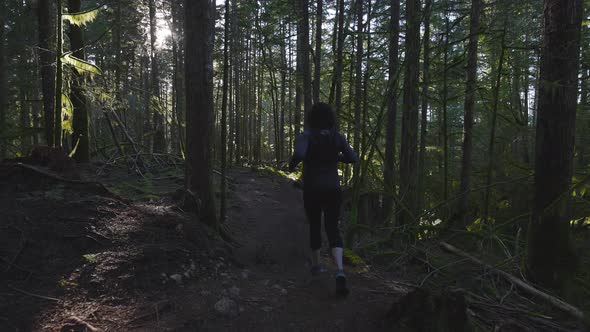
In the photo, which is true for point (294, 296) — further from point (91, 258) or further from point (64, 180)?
point (64, 180)

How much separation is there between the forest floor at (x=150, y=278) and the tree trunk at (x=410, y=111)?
239 centimetres

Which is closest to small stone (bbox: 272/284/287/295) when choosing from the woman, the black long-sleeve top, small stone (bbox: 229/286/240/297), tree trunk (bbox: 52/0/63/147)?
small stone (bbox: 229/286/240/297)

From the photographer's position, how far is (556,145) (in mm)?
3717

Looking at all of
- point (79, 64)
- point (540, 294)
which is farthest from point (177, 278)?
point (79, 64)

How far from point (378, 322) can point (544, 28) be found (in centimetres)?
379

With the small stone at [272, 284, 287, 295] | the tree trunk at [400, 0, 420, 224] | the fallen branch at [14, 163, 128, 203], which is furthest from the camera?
the tree trunk at [400, 0, 420, 224]

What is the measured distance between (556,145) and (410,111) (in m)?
3.29

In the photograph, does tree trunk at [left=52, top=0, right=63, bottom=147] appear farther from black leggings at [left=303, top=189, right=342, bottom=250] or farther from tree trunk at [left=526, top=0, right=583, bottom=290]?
tree trunk at [left=526, top=0, right=583, bottom=290]

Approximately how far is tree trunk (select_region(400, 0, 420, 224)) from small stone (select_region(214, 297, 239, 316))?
12.9 feet

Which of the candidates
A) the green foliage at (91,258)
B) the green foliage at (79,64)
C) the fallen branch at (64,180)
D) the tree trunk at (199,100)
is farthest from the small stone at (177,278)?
the green foliage at (79,64)

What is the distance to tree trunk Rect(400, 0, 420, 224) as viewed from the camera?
6.18 meters

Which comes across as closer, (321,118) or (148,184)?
(321,118)

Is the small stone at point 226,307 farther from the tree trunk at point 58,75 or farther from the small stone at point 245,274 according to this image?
the tree trunk at point 58,75

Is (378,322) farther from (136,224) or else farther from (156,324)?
(136,224)
